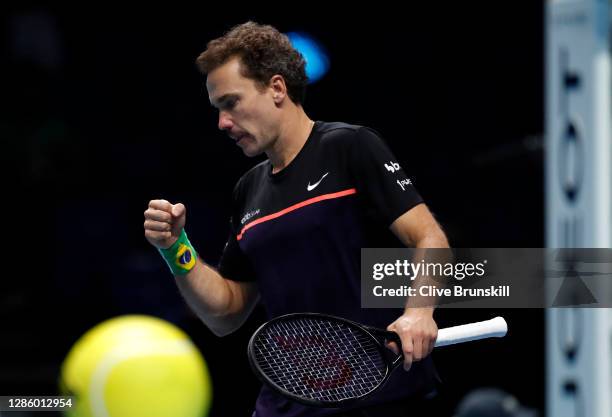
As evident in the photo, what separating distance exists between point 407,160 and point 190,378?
4566 mm

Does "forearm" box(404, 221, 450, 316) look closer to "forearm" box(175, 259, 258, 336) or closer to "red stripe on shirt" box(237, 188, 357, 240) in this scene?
"red stripe on shirt" box(237, 188, 357, 240)

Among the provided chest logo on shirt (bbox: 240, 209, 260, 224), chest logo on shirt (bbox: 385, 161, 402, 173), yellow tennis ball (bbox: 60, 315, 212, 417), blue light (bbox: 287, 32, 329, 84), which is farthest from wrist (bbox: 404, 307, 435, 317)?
blue light (bbox: 287, 32, 329, 84)

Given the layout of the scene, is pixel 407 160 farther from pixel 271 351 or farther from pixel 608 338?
pixel 271 351

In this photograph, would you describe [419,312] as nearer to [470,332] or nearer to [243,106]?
[470,332]

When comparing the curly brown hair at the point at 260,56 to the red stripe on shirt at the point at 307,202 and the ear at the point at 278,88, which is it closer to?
the ear at the point at 278,88

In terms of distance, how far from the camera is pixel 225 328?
11.2 feet

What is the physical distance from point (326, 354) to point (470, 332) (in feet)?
1.33

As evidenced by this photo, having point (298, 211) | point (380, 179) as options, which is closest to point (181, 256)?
point (298, 211)

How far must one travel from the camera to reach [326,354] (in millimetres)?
2936

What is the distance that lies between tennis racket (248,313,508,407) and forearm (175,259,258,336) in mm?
405

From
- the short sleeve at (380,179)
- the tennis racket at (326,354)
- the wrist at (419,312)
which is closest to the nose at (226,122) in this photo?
the short sleeve at (380,179)

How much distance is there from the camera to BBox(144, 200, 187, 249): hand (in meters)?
3.07

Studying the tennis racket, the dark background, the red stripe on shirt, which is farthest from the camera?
the dark background

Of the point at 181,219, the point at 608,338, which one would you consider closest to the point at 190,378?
the point at 181,219
